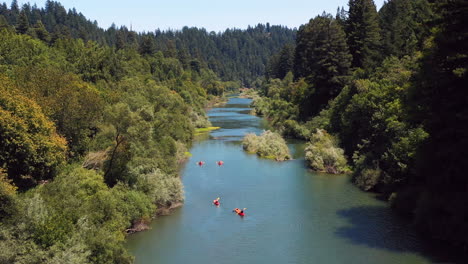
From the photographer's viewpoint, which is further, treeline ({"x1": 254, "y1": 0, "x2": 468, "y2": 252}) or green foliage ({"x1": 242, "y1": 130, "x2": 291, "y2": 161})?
green foliage ({"x1": 242, "y1": 130, "x2": 291, "y2": 161})

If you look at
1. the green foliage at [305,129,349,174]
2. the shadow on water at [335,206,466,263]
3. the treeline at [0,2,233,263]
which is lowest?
the shadow on water at [335,206,466,263]

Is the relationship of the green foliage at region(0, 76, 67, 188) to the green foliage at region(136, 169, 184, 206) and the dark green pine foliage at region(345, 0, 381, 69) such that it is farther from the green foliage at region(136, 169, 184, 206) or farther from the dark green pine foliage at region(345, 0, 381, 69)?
the dark green pine foliage at region(345, 0, 381, 69)

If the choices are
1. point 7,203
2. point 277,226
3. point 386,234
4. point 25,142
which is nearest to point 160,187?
point 277,226

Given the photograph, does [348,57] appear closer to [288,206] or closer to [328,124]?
A: [328,124]

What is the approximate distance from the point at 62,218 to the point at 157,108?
4006 centimetres

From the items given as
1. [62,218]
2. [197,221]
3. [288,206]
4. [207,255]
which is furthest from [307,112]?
[62,218]

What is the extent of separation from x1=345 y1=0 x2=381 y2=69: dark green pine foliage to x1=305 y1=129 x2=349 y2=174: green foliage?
66.4 feet

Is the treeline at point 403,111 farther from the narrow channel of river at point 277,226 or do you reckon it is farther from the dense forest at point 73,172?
the dense forest at point 73,172

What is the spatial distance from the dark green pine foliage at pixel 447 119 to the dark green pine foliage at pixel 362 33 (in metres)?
40.4

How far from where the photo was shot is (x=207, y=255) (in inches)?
1256

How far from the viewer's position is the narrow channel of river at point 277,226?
3169 cm

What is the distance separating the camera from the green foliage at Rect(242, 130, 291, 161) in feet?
211

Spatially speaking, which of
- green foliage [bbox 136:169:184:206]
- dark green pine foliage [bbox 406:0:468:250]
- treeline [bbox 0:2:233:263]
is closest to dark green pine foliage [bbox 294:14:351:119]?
treeline [bbox 0:2:233:263]

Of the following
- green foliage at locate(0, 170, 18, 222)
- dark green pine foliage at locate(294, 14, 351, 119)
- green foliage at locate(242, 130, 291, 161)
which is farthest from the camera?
dark green pine foliage at locate(294, 14, 351, 119)
